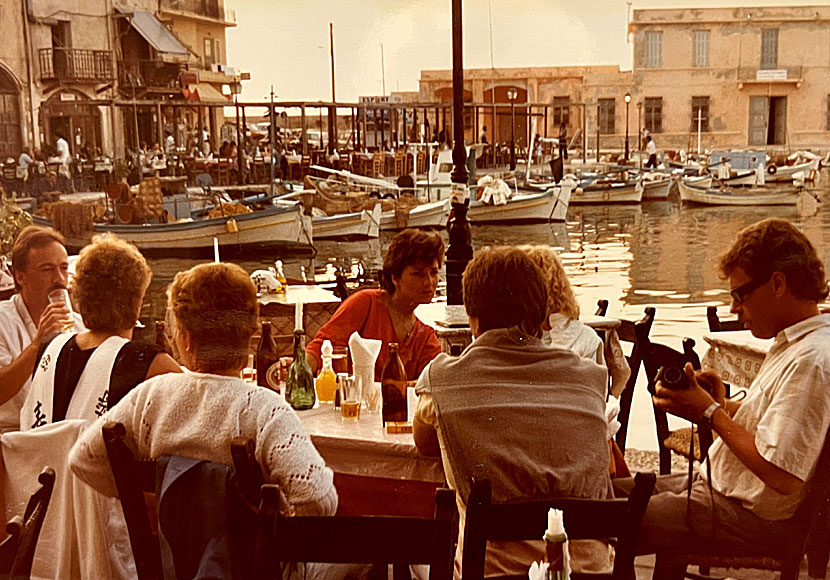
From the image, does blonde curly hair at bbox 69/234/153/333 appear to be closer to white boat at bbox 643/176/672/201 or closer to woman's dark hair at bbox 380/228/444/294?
woman's dark hair at bbox 380/228/444/294

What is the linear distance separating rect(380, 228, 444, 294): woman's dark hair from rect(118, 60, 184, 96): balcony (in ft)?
56.8

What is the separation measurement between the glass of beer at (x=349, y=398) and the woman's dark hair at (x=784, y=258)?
0.83 metres

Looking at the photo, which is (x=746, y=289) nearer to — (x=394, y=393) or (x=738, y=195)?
(x=394, y=393)

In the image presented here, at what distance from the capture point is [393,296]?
265cm

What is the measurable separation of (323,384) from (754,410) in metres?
0.94

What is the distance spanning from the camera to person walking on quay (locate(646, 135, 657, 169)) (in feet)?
81.0

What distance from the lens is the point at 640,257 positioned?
1461cm

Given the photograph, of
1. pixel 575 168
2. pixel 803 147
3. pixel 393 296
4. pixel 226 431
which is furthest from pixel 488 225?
pixel 226 431

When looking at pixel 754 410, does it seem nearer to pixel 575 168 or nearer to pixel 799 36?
pixel 799 36

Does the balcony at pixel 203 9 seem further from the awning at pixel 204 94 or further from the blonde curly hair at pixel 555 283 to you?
the blonde curly hair at pixel 555 283

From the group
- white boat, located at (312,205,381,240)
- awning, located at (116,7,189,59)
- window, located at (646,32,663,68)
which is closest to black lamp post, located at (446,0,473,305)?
awning, located at (116,7,189,59)

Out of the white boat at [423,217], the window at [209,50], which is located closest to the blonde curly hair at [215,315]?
the window at [209,50]

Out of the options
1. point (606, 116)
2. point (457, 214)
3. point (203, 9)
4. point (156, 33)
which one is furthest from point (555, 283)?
point (606, 116)

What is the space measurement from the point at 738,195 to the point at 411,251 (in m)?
20.9
